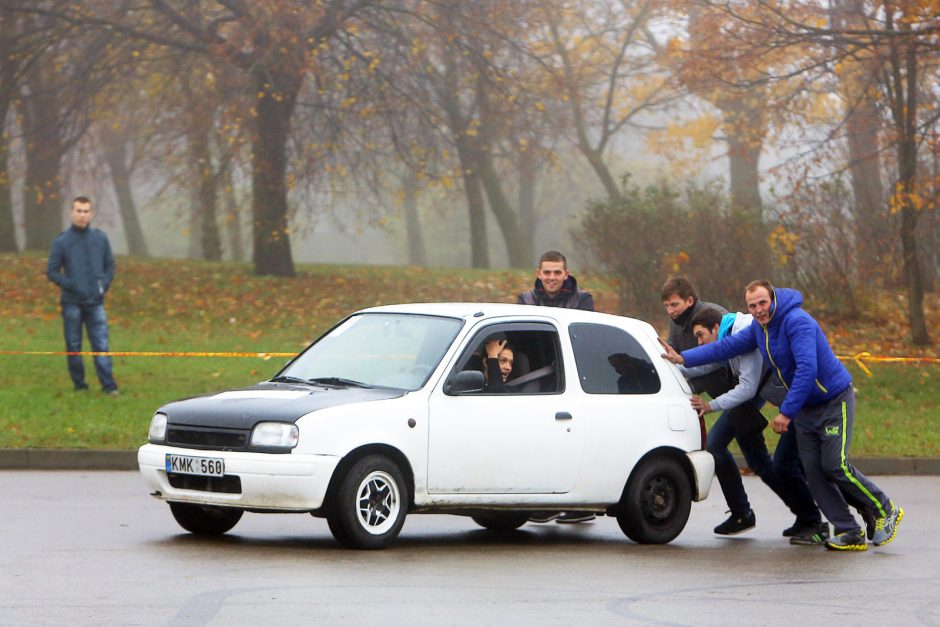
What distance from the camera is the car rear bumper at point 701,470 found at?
10836mm

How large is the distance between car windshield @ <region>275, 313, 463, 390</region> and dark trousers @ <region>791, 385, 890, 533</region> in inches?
94.3

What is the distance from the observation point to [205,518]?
1026cm

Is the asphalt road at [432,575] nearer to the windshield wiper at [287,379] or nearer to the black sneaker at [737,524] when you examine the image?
the black sneaker at [737,524]

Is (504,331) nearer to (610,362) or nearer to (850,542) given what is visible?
(610,362)

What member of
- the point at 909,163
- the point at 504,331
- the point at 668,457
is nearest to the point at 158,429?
the point at 504,331

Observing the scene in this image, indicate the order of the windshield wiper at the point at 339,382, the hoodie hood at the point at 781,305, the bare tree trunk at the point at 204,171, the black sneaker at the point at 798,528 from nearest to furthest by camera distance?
the windshield wiper at the point at 339,382
the hoodie hood at the point at 781,305
the black sneaker at the point at 798,528
the bare tree trunk at the point at 204,171

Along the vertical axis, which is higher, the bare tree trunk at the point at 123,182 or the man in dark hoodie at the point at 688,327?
the bare tree trunk at the point at 123,182

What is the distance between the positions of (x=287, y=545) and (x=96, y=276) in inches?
343

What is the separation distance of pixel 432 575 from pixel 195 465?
170cm

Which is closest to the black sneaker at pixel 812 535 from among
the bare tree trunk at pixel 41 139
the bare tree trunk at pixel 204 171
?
the bare tree trunk at pixel 204 171

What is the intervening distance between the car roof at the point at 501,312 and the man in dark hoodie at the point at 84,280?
7.73m

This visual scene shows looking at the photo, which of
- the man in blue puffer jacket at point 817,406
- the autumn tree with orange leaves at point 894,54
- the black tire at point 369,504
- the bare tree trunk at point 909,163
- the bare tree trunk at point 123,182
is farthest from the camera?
the bare tree trunk at point 123,182

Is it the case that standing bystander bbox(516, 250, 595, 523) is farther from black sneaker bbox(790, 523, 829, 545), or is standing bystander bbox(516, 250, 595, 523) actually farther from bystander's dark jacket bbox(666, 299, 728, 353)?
black sneaker bbox(790, 523, 829, 545)

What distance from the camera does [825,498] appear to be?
415 inches
